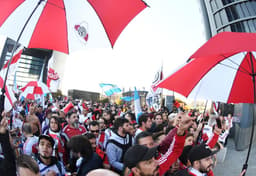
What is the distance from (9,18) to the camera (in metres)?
2.54

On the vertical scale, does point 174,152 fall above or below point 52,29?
below

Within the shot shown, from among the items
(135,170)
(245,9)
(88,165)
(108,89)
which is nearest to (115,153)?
(88,165)

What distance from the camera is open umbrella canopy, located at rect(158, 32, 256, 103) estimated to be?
340 cm

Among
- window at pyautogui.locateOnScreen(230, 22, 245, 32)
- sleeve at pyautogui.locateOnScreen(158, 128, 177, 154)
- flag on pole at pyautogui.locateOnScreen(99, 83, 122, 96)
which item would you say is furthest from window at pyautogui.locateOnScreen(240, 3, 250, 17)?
sleeve at pyautogui.locateOnScreen(158, 128, 177, 154)

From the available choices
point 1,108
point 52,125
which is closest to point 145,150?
point 1,108

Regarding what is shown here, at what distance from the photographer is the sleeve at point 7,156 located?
229cm

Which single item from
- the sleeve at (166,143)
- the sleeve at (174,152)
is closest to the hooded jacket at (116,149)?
the sleeve at (166,143)

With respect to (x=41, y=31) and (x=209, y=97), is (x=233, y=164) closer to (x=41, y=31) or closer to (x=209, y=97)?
(x=209, y=97)

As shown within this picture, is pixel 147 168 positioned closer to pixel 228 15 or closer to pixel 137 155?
pixel 137 155

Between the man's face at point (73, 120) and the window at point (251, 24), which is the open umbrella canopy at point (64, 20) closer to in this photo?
the man's face at point (73, 120)

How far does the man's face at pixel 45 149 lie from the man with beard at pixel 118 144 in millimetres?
871

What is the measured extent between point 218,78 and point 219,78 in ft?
0.06

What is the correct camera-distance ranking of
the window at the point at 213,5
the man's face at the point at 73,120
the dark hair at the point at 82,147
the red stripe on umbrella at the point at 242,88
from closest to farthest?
1. the dark hair at the point at 82,147
2. the red stripe on umbrella at the point at 242,88
3. the man's face at the point at 73,120
4. the window at the point at 213,5

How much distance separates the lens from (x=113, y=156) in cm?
353
